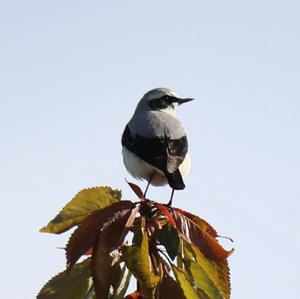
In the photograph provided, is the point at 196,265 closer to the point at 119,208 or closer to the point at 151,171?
the point at 119,208

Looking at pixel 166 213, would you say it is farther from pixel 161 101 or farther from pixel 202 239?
pixel 161 101

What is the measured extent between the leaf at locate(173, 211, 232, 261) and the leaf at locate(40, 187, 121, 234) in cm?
39

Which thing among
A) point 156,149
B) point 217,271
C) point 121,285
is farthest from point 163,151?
point 121,285

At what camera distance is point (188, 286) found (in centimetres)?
358

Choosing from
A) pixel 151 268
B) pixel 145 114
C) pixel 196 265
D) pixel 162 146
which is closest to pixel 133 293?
pixel 151 268

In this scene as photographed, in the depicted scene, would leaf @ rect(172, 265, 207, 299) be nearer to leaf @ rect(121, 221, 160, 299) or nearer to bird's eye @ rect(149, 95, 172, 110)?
leaf @ rect(121, 221, 160, 299)

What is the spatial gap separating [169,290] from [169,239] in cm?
25

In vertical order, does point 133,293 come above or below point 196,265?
below

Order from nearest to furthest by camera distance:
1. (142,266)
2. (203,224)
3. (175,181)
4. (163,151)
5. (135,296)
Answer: (142,266)
(135,296)
(203,224)
(175,181)
(163,151)

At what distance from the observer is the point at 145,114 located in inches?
376

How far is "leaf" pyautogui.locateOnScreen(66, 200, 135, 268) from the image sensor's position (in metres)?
3.42

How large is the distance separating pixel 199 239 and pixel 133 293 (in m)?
0.45

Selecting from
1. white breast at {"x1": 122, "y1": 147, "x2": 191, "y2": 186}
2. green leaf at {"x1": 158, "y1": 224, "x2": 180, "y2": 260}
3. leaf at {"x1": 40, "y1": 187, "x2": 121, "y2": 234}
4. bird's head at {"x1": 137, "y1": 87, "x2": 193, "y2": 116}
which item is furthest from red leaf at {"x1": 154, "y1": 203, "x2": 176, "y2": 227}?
bird's head at {"x1": 137, "y1": 87, "x2": 193, "y2": 116}

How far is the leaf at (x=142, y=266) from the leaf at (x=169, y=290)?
0.16m
